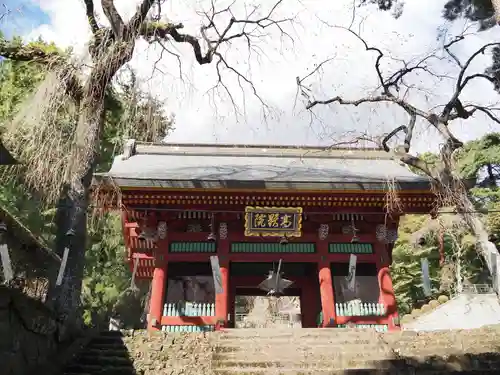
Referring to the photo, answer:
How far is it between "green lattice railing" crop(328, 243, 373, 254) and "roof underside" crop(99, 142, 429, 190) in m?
1.86

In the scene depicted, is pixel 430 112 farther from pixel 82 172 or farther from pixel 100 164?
pixel 100 164

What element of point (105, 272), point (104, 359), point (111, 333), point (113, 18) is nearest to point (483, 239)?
point (104, 359)

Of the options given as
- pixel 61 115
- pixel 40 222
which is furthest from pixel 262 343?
pixel 40 222

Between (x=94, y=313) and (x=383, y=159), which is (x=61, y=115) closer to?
(x=383, y=159)

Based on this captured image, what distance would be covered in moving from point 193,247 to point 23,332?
5.26m

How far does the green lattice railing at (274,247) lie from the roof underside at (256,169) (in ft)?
6.01

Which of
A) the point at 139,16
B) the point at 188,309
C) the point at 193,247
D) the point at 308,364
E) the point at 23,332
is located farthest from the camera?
the point at 193,247

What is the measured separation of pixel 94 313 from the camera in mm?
22750

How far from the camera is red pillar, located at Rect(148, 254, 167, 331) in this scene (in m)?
10.3

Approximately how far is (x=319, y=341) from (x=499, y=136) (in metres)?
21.7

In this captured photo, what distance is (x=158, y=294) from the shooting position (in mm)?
10586

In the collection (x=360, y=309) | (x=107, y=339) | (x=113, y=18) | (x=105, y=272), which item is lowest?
(x=107, y=339)

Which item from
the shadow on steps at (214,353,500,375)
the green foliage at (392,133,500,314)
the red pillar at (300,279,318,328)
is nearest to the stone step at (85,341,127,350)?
the shadow on steps at (214,353,500,375)

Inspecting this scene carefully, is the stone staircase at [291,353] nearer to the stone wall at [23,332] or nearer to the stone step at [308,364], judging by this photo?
the stone step at [308,364]
